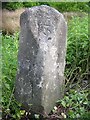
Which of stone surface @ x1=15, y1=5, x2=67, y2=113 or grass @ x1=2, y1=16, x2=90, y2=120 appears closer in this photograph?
stone surface @ x1=15, y1=5, x2=67, y2=113

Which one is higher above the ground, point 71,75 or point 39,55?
point 39,55

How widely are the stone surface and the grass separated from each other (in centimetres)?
14

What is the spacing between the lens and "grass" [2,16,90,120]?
364 centimetres

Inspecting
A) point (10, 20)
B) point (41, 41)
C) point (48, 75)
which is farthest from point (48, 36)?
point (10, 20)

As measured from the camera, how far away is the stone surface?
3.48 metres

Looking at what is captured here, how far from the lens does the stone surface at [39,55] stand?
11.4 feet

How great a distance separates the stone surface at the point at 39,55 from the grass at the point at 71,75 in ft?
0.46

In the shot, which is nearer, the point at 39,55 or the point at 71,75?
the point at 39,55

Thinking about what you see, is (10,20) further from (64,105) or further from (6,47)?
(64,105)

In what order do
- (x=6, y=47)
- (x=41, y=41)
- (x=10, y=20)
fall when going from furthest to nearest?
(x=10, y=20) → (x=6, y=47) → (x=41, y=41)

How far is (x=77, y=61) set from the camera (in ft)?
14.9

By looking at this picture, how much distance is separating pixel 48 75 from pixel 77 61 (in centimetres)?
107

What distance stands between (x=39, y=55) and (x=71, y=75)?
0.74 m

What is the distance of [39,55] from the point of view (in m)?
3.47
